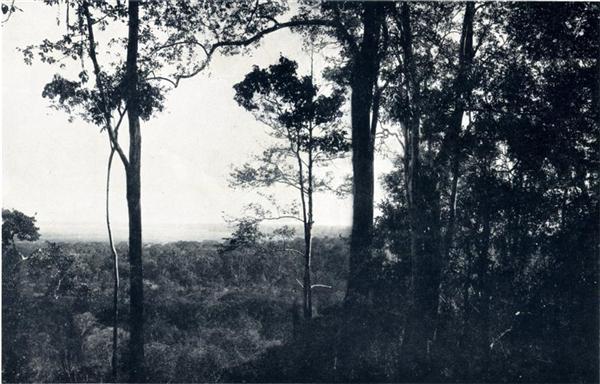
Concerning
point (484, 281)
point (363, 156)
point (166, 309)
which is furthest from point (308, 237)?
point (166, 309)

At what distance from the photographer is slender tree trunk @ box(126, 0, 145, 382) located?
9.69m

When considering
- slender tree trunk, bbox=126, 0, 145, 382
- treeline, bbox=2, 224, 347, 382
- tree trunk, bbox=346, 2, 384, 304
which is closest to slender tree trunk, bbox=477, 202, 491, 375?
tree trunk, bbox=346, 2, 384, 304

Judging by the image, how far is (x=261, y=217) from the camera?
528 inches

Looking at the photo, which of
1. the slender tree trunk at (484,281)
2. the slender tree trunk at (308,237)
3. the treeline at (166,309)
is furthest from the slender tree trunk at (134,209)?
the slender tree trunk at (484,281)

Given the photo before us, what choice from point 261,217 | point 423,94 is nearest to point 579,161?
point 423,94

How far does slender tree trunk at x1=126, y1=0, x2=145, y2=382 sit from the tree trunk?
5.35 m

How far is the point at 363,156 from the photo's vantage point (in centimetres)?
1259

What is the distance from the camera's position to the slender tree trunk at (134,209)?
969 centimetres

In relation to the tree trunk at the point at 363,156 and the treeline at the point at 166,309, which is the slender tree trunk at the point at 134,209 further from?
the tree trunk at the point at 363,156

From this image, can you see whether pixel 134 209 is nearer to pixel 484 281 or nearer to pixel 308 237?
pixel 308 237

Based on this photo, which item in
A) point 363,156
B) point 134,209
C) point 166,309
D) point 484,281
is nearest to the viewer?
point 134,209

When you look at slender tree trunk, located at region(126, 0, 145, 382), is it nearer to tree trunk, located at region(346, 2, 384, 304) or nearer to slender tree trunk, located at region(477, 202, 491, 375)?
tree trunk, located at region(346, 2, 384, 304)

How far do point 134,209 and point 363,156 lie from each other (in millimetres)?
6308

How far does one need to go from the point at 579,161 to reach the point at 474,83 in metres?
2.74
